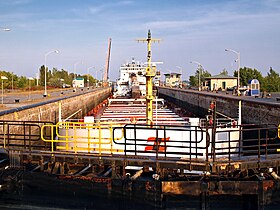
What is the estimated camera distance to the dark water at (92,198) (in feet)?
36.1

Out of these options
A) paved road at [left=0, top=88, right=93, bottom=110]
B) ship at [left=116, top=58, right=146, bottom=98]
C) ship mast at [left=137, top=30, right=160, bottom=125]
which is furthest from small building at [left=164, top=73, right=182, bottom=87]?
ship mast at [left=137, top=30, right=160, bottom=125]

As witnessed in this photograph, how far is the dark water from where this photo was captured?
11.0 meters

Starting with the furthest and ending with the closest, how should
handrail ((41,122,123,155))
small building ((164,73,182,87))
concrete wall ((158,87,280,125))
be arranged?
small building ((164,73,182,87))
concrete wall ((158,87,280,125))
handrail ((41,122,123,155))

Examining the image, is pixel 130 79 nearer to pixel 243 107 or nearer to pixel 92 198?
pixel 243 107

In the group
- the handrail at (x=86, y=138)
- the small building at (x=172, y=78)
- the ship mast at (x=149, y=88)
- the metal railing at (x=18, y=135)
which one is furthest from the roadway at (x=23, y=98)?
the small building at (x=172, y=78)

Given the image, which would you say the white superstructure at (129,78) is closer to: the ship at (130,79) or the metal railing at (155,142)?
the ship at (130,79)

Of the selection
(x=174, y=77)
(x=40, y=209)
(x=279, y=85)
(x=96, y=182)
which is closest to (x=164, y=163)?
(x=96, y=182)

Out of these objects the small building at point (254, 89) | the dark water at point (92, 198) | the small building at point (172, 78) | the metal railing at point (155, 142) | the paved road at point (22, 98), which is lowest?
the dark water at point (92, 198)

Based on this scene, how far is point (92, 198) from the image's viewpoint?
1174 cm

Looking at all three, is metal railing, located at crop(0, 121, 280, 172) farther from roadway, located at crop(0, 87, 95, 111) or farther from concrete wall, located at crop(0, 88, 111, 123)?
roadway, located at crop(0, 87, 95, 111)

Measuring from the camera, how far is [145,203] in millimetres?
11172

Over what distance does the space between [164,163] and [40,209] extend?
4711 millimetres

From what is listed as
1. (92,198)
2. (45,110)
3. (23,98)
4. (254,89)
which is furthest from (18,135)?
(254,89)

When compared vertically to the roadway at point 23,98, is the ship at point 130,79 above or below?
above
